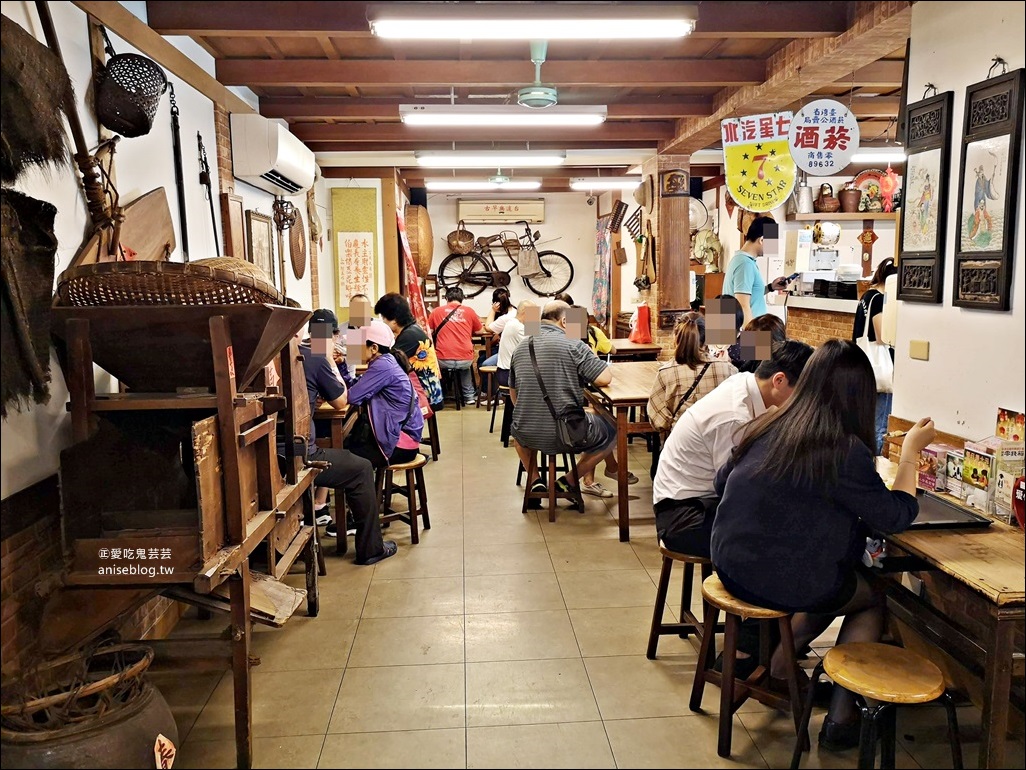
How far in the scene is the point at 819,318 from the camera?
673cm

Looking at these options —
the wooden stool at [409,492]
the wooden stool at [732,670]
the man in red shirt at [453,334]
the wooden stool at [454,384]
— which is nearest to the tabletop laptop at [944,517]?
the wooden stool at [732,670]

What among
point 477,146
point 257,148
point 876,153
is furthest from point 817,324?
point 257,148

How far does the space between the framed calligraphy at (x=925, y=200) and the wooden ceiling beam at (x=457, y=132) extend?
400 centimetres

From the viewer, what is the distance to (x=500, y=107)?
4.98 metres

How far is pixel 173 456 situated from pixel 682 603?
7.10ft

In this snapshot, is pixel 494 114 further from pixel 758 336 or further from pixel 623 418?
pixel 758 336

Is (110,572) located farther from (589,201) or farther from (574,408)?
(589,201)

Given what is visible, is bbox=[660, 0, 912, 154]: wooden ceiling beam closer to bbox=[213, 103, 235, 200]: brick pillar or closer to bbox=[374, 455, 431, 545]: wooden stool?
bbox=[374, 455, 431, 545]: wooden stool

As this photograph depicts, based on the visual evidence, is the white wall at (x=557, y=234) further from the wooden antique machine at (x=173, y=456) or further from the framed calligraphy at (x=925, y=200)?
the wooden antique machine at (x=173, y=456)

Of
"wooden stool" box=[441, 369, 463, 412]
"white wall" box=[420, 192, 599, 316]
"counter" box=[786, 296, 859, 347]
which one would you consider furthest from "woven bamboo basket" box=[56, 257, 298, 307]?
"white wall" box=[420, 192, 599, 316]

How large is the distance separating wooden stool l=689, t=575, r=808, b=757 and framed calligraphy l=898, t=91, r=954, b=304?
1.46 meters

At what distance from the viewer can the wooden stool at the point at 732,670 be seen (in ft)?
7.84

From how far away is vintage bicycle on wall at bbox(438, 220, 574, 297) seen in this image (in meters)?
12.4

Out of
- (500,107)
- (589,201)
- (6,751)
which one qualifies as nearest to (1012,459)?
(6,751)
